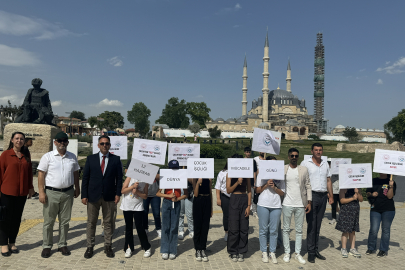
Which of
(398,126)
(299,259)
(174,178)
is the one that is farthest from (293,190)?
(398,126)

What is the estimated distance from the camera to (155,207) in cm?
607

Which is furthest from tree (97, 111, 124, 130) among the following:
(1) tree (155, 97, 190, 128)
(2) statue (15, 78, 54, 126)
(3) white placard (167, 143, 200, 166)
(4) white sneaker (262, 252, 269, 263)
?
(4) white sneaker (262, 252, 269, 263)

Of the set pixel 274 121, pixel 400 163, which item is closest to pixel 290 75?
pixel 274 121

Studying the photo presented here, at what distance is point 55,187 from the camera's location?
483cm

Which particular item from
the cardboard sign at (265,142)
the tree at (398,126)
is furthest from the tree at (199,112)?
the cardboard sign at (265,142)

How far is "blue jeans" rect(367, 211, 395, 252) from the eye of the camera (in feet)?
17.4

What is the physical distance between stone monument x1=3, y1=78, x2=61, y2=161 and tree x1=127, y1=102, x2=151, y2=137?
6513 cm

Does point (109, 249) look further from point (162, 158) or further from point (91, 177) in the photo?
point (162, 158)

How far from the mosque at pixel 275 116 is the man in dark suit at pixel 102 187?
78.7 metres

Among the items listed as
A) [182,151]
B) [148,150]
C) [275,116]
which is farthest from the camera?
[275,116]

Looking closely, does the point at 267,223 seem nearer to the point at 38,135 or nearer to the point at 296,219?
the point at 296,219

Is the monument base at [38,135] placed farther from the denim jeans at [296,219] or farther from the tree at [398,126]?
the tree at [398,126]

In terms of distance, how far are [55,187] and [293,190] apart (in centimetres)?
432

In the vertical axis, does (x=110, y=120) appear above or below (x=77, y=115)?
below
